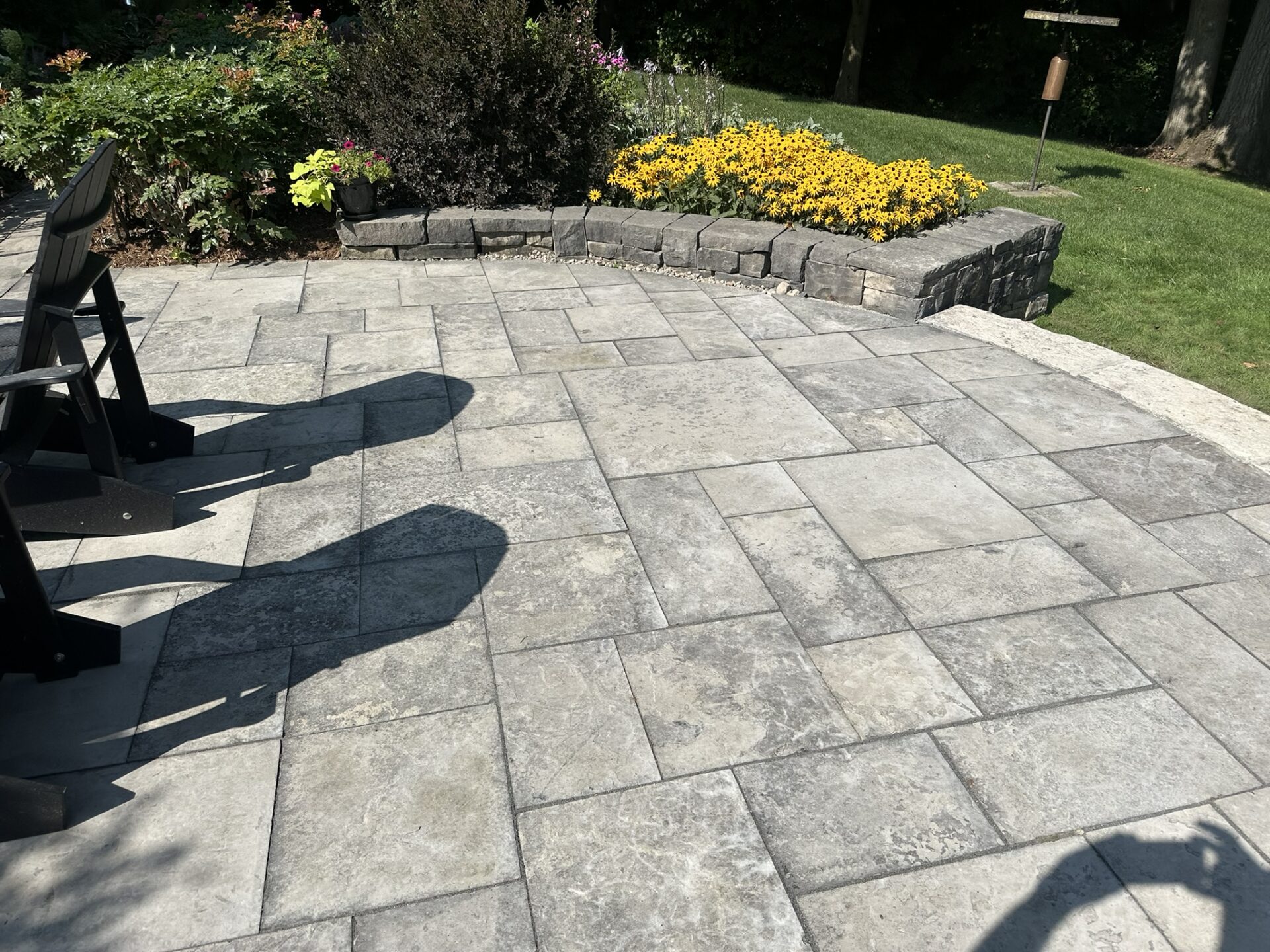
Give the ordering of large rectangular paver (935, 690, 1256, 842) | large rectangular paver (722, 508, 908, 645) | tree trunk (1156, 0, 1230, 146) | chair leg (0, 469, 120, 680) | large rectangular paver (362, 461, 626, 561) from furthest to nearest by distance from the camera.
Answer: tree trunk (1156, 0, 1230, 146) < large rectangular paver (362, 461, 626, 561) < large rectangular paver (722, 508, 908, 645) < chair leg (0, 469, 120, 680) < large rectangular paver (935, 690, 1256, 842)

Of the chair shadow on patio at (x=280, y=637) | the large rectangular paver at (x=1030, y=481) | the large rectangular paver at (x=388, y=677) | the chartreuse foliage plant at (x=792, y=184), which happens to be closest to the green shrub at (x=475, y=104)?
the chartreuse foliage plant at (x=792, y=184)

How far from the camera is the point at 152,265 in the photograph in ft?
18.9

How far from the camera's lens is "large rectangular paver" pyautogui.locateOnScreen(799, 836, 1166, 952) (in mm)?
1835

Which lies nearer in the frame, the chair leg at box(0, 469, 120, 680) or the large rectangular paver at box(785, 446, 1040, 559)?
the chair leg at box(0, 469, 120, 680)

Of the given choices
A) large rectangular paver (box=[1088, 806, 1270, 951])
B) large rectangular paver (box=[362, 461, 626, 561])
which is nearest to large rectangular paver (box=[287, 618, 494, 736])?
large rectangular paver (box=[362, 461, 626, 561])

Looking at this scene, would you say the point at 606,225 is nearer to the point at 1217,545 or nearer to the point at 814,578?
the point at 814,578

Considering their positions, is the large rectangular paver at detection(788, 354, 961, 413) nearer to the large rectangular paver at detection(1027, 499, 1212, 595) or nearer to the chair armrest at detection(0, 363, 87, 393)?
the large rectangular paver at detection(1027, 499, 1212, 595)

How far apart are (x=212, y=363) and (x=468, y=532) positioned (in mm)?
2060

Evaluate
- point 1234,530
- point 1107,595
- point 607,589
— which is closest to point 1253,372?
point 1234,530

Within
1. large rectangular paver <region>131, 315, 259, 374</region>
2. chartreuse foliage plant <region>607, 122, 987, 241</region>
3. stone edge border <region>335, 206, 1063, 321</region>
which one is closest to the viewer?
large rectangular paver <region>131, 315, 259, 374</region>

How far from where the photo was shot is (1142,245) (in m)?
7.17

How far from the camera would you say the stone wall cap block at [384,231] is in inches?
228

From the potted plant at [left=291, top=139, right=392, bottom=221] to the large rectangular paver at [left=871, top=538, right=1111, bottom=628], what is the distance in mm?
4234

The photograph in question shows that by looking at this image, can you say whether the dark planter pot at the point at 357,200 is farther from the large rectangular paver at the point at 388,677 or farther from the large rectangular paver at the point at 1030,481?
the large rectangular paver at the point at 1030,481
